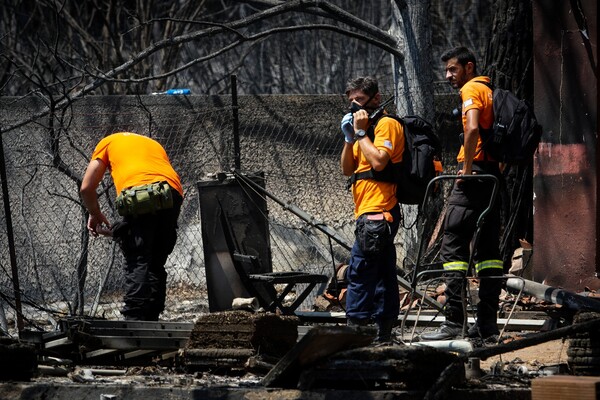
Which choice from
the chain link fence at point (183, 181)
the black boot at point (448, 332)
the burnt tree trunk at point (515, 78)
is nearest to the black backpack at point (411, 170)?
the black boot at point (448, 332)

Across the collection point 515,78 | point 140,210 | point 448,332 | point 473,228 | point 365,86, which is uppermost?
point 515,78

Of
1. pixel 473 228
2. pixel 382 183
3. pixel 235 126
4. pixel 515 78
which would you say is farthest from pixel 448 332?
pixel 515 78

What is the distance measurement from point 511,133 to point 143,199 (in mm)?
2695

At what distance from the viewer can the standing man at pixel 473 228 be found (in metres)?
7.27

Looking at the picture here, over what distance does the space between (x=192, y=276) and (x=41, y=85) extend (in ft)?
8.37

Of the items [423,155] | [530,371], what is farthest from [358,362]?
[423,155]

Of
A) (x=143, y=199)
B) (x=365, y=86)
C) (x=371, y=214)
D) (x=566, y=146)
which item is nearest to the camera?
(x=371, y=214)

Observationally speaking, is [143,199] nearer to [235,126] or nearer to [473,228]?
[235,126]

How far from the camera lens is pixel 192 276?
10.5 meters

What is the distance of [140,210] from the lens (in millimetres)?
7707

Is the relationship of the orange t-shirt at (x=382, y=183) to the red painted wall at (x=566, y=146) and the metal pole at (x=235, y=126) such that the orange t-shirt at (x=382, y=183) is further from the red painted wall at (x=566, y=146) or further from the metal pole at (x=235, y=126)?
the red painted wall at (x=566, y=146)

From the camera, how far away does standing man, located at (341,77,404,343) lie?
23.4 feet

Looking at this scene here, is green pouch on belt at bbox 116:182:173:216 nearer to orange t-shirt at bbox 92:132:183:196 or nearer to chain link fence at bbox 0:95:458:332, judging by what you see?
orange t-shirt at bbox 92:132:183:196

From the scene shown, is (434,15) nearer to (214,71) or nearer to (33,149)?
(214,71)
